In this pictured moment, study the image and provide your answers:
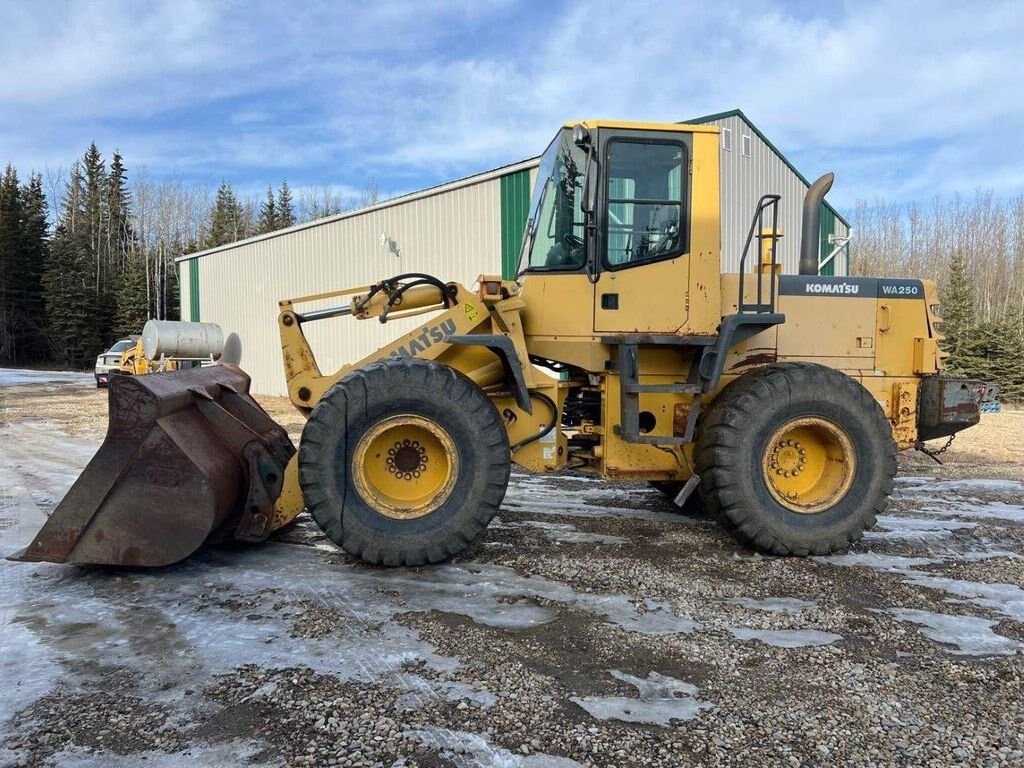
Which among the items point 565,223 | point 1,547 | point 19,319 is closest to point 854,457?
point 565,223

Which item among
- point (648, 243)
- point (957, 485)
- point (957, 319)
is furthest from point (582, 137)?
point (957, 319)

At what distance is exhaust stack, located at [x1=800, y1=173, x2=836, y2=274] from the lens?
19.2ft

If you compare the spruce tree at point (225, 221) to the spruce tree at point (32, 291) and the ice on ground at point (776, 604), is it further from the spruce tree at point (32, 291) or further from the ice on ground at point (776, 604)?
the ice on ground at point (776, 604)

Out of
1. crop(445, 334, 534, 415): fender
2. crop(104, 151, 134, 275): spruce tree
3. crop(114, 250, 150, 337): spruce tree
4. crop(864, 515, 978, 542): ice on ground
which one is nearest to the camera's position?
crop(445, 334, 534, 415): fender

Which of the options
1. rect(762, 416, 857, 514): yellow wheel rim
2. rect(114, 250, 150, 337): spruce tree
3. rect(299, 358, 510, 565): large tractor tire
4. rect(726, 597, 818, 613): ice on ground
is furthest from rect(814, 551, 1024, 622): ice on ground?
rect(114, 250, 150, 337): spruce tree

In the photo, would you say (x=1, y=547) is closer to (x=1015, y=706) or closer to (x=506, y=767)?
(x=506, y=767)

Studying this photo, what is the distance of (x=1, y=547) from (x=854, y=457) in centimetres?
610

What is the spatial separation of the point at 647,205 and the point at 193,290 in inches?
979

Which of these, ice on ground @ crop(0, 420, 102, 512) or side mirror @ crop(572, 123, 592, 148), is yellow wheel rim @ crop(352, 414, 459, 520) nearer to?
side mirror @ crop(572, 123, 592, 148)

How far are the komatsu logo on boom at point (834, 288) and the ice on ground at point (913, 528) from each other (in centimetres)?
192

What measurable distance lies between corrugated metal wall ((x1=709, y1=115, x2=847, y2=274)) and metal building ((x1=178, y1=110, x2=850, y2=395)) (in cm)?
2

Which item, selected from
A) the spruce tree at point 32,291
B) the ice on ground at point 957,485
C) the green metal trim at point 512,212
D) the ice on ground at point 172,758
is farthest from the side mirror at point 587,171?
the spruce tree at point 32,291

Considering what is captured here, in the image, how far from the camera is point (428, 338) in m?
5.07

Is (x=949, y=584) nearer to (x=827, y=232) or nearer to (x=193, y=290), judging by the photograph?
(x=827, y=232)
